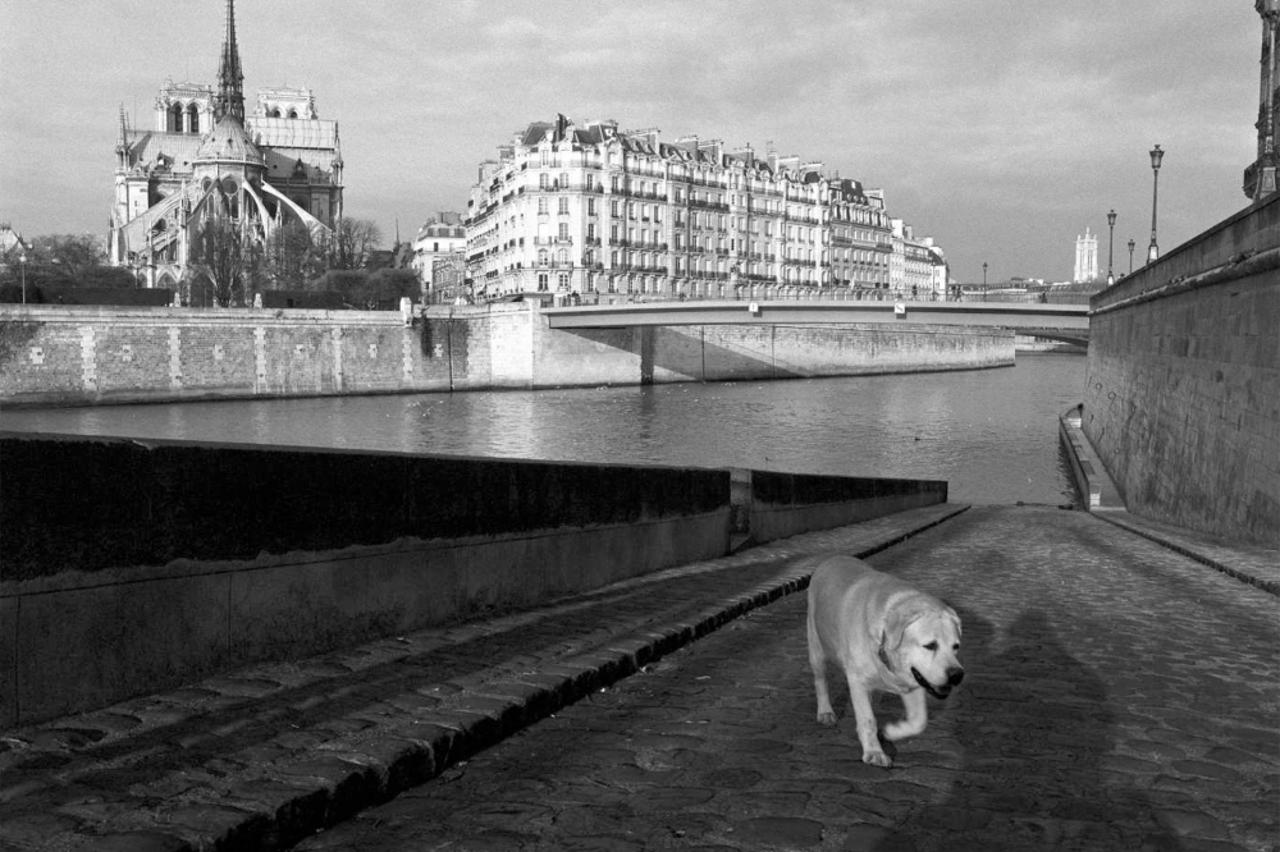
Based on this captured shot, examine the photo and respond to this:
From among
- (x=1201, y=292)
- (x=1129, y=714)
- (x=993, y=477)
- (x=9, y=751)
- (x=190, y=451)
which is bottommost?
(x=993, y=477)

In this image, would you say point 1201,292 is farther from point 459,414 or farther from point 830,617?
point 459,414

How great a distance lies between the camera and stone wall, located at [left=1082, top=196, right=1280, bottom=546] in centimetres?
1506

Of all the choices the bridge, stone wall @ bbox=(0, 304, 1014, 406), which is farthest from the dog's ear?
stone wall @ bbox=(0, 304, 1014, 406)

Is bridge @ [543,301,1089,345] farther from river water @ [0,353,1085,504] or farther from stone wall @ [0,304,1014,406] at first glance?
river water @ [0,353,1085,504]

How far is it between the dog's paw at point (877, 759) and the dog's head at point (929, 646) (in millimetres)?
509

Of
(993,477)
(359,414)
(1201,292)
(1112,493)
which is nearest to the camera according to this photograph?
(1201,292)

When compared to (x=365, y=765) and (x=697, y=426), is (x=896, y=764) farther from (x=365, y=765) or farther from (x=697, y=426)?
(x=697, y=426)

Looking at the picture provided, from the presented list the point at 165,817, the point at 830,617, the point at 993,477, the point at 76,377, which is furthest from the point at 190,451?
the point at 76,377

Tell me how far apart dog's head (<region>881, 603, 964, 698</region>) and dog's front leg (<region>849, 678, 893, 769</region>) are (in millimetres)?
399

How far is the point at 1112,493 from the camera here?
85.4ft

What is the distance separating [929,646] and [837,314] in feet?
194

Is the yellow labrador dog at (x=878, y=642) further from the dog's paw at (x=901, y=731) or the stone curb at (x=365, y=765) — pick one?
the stone curb at (x=365, y=765)

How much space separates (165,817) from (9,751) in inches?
30.0

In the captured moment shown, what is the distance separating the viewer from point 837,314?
61.9 m
